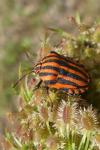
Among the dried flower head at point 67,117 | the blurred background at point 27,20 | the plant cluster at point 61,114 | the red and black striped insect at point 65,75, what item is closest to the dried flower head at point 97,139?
the plant cluster at point 61,114

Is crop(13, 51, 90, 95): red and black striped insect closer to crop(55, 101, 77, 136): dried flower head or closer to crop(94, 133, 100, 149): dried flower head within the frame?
crop(55, 101, 77, 136): dried flower head

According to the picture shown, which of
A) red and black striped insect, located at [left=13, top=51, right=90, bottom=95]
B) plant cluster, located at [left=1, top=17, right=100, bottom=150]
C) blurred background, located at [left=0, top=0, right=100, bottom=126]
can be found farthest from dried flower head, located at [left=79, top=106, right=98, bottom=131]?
blurred background, located at [left=0, top=0, right=100, bottom=126]

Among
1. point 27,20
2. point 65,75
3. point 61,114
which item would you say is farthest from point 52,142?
point 27,20

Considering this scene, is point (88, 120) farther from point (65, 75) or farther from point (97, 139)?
point (65, 75)

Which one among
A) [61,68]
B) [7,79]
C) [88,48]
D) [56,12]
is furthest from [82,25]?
[56,12]

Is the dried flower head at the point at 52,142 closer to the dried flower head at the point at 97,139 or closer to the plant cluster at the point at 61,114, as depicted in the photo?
the plant cluster at the point at 61,114
